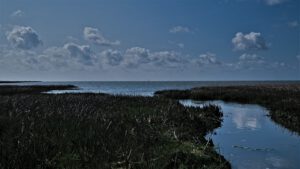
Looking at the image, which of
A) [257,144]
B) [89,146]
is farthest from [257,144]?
[89,146]

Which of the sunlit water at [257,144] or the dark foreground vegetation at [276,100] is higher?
the dark foreground vegetation at [276,100]

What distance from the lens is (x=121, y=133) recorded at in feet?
38.2

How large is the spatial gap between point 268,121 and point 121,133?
16.4 m

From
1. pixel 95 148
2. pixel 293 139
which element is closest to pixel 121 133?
pixel 95 148

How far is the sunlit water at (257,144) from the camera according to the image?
13.0 metres

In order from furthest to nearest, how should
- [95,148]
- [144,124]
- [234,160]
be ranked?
[144,124]
[234,160]
[95,148]

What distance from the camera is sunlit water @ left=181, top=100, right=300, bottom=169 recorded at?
1296 cm

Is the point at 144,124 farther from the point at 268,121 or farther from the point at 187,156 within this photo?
the point at 268,121

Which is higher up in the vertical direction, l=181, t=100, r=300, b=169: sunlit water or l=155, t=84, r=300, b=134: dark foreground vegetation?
l=155, t=84, r=300, b=134: dark foreground vegetation

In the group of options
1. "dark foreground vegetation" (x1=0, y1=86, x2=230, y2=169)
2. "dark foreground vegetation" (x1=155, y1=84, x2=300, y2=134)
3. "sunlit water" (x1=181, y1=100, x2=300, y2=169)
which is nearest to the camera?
"dark foreground vegetation" (x1=0, y1=86, x2=230, y2=169)

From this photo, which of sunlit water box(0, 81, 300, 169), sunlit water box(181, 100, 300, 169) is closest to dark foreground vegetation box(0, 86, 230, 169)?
sunlit water box(181, 100, 300, 169)

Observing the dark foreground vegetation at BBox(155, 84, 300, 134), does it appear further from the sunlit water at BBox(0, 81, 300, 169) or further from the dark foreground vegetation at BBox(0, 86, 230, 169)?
the dark foreground vegetation at BBox(0, 86, 230, 169)

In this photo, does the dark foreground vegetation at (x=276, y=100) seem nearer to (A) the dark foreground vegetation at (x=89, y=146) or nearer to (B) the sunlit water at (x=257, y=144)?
(B) the sunlit water at (x=257, y=144)

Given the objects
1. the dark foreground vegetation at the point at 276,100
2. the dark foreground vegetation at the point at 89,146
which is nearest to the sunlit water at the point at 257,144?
the dark foreground vegetation at the point at 276,100
